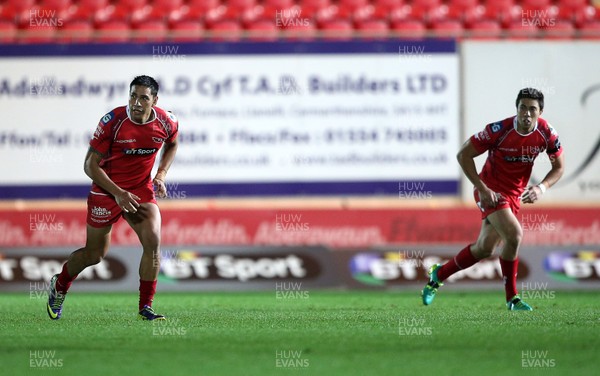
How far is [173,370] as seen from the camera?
17.3 ft

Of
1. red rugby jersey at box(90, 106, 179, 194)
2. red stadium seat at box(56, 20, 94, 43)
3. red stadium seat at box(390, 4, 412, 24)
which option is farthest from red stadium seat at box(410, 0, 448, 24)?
red rugby jersey at box(90, 106, 179, 194)

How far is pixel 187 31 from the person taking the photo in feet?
44.3

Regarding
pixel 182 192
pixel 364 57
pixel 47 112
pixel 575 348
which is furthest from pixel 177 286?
pixel 575 348

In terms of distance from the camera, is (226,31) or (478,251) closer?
(478,251)

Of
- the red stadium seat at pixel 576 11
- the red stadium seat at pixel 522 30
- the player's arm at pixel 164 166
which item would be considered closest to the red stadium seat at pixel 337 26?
the red stadium seat at pixel 522 30

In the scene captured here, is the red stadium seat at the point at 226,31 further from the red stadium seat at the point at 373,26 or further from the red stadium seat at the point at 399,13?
the red stadium seat at the point at 399,13

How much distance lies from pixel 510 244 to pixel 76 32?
7.23 metres

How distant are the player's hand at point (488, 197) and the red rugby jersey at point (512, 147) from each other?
10.2 inches

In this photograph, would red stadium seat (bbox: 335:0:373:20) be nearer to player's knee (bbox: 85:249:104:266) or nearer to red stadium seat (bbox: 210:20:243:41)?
red stadium seat (bbox: 210:20:243:41)

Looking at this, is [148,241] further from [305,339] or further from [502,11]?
[502,11]

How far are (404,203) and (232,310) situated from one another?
4255 mm

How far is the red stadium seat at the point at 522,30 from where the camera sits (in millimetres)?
12984

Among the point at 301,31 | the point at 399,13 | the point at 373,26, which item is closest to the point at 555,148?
the point at 301,31

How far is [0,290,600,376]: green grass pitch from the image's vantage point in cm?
541
